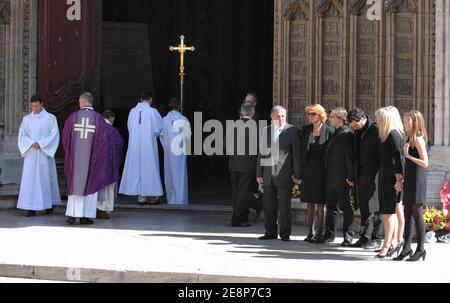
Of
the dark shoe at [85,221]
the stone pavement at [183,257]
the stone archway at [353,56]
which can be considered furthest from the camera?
the dark shoe at [85,221]

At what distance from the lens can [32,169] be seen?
16188 mm

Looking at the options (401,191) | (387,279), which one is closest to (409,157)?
(401,191)

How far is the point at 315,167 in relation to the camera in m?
13.6

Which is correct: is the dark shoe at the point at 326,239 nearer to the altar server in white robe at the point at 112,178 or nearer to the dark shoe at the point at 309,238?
the dark shoe at the point at 309,238

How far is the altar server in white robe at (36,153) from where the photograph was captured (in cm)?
1608

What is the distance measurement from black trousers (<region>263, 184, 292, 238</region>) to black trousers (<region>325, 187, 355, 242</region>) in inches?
20.9

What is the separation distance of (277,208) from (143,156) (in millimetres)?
4013

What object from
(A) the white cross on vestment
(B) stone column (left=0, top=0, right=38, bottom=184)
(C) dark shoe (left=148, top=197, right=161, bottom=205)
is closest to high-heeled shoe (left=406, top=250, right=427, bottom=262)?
(A) the white cross on vestment

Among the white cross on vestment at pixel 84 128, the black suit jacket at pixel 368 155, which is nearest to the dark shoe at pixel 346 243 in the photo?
the black suit jacket at pixel 368 155

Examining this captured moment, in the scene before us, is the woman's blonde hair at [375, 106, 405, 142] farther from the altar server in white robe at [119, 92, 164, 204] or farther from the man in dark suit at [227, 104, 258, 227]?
the altar server in white robe at [119, 92, 164, 204]

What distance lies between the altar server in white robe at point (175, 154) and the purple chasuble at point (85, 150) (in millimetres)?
2101

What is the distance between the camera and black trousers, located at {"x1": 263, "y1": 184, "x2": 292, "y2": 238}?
45.0 ft

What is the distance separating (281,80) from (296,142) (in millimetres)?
2781
